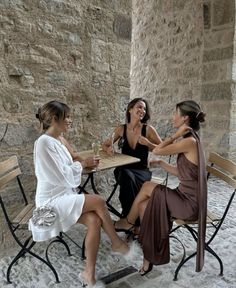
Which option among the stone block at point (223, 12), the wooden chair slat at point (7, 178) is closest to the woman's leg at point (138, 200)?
the wooden chair slat at point (7, 178)

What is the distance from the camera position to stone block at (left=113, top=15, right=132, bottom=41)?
3.06 metres

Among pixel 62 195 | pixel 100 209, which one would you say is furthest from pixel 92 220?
pixel 62 195

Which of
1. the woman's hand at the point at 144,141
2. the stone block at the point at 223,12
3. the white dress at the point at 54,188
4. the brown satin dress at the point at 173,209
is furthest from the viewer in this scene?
the stone block at the point at 223,12

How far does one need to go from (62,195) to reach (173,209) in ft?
2.39

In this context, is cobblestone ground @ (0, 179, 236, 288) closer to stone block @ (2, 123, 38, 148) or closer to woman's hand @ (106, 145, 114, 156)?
woman's hand @ (106, 145, 114, 156)

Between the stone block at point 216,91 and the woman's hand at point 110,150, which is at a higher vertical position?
the stone block at point 216,91

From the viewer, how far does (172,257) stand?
8.00 ft

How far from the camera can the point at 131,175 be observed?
2572 millimetres

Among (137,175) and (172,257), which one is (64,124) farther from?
(172,257)

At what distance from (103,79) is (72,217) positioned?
1.49 metres

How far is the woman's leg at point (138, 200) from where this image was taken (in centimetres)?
230

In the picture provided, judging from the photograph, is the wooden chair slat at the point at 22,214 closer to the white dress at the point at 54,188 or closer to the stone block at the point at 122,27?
the white dress at the point at 54,188

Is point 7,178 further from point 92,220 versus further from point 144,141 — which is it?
point 144,141

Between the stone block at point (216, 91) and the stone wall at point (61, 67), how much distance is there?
174 centimetres
